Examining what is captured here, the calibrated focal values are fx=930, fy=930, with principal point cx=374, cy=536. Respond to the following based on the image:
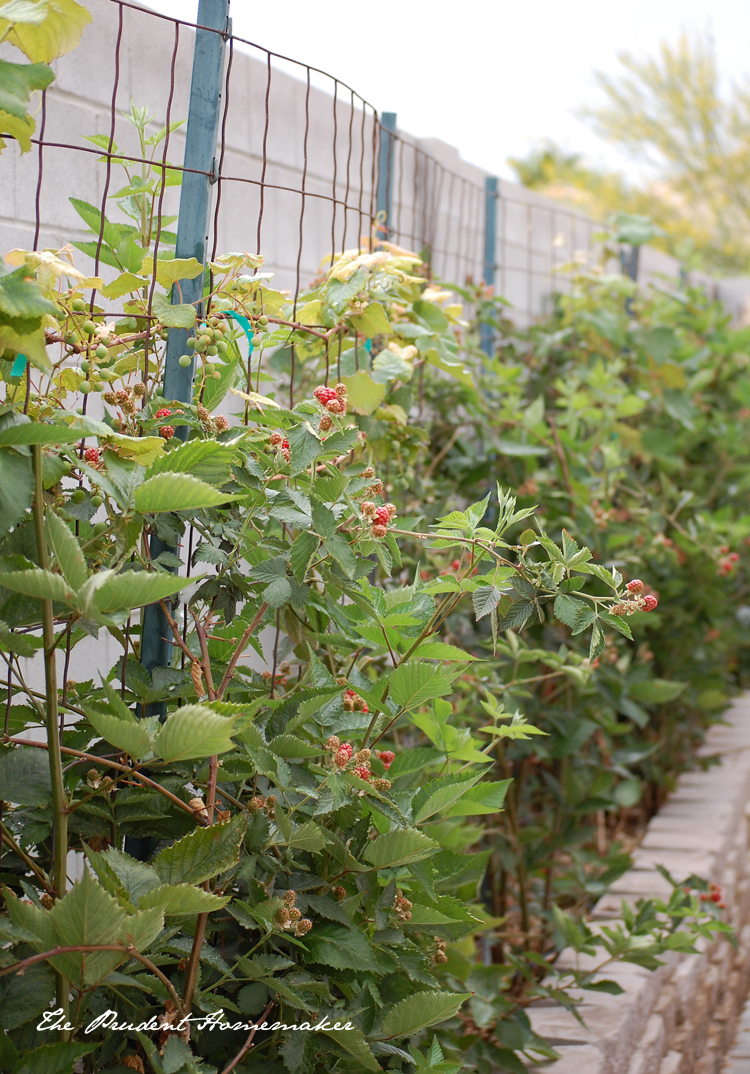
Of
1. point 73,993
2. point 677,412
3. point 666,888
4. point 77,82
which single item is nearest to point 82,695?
point 73,993

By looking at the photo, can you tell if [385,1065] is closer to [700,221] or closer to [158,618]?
[158,618]

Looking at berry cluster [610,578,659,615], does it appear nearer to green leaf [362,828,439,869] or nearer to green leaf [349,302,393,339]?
green leaf [362,828,439,869]

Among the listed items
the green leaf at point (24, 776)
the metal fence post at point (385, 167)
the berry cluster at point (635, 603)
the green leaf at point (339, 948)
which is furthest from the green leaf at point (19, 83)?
the metal fence post at point (385, 167)

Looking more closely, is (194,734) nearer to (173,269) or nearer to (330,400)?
(330,400)

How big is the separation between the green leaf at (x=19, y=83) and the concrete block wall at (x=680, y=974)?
159 cm

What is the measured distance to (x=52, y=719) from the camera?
76cm

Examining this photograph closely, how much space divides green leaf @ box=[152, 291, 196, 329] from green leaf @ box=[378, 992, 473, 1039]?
73 cm

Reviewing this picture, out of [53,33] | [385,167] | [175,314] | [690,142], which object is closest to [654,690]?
[385,167]

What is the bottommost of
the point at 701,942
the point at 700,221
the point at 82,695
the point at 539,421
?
the point at 701,942

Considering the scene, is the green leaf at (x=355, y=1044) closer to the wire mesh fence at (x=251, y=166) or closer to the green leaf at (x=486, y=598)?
the green leaf at (x=486, y=598)

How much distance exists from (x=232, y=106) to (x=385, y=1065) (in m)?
1.54

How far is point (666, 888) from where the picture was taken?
2260 mm

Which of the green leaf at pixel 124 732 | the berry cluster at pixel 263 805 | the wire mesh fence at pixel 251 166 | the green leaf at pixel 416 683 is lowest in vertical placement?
the berry cluster at pixel 263 805

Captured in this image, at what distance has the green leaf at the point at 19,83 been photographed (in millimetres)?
676
